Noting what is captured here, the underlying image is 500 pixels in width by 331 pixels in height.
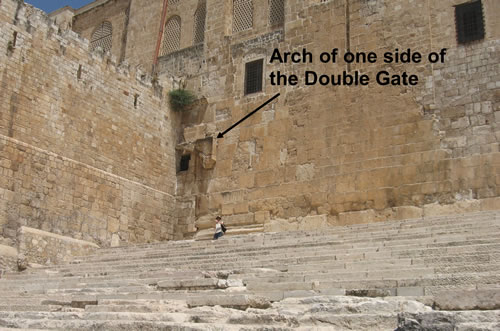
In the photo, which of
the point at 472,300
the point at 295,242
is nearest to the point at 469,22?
the point at 295,242

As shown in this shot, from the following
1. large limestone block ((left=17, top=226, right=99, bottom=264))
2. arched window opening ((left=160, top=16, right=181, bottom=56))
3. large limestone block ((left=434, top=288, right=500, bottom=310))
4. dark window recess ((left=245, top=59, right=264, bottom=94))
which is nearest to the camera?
large limestone block ((left=434, top=288, right=500, bottom=310))

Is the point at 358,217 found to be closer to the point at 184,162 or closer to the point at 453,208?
the point at 453,208

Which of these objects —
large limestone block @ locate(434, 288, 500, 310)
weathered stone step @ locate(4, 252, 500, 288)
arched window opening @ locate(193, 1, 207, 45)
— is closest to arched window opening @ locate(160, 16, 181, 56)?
arched window opening @ locate(193, 1, 207, 45)

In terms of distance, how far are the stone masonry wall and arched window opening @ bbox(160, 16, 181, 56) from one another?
70.0 inches

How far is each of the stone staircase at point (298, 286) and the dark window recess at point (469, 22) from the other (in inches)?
182

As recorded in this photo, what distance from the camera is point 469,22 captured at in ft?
41.7

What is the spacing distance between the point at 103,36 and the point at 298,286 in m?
Answer: 15.8

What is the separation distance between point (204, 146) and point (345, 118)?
4.22 metres

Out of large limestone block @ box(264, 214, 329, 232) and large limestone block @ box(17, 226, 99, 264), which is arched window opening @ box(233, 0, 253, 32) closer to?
large limestone block @ box(264, 214, 329, 232)

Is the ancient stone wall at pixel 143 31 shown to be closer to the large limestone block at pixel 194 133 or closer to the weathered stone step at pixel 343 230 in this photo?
the large limestone block at pixel 194 133

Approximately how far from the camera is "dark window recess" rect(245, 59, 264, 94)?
15.7m

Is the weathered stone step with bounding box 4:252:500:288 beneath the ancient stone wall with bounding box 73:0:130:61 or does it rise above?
beneath

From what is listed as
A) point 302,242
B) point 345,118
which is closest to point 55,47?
point 345,118

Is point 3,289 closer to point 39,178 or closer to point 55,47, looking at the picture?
point 39,178
